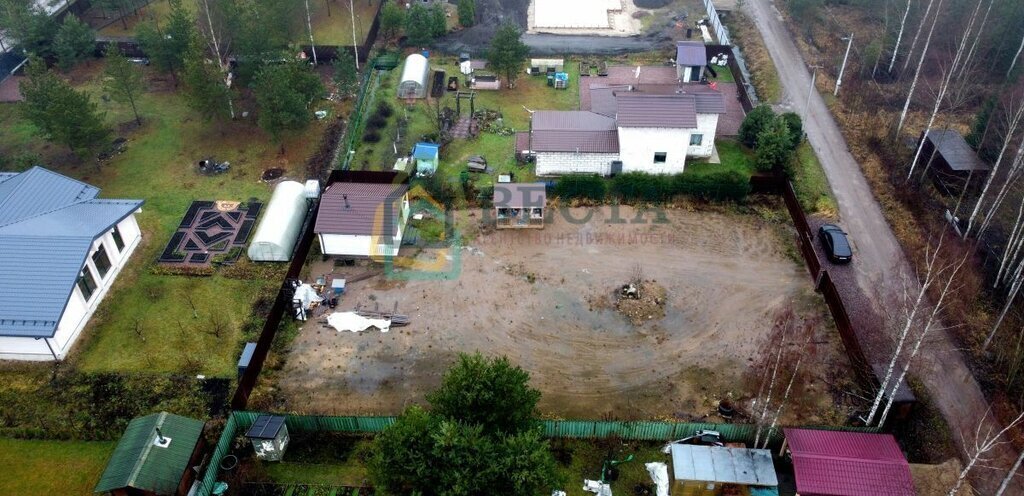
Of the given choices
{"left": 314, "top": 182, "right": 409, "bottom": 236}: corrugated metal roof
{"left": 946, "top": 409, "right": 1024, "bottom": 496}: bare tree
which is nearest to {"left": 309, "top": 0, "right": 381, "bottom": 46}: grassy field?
{"left": 314, "top": 182, "right": 409, "bottom": 236}: corrugated metal roof

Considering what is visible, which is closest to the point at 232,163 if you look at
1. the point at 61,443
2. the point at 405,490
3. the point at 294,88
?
the point at 294,88

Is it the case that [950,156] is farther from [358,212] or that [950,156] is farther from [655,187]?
[358,212]

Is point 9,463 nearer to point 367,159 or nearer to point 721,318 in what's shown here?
point 367,159

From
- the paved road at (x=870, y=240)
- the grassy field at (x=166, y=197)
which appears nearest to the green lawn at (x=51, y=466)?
the grassy field at (x=166, y=197)

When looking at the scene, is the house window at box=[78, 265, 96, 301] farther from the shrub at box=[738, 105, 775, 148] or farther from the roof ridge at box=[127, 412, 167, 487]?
the shrub at box=[738, 105, 775, 148]

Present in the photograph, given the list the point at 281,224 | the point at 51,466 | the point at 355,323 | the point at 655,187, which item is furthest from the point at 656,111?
the point at 51,466

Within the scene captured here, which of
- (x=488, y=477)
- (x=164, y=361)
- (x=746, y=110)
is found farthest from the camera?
(x=746, y=110)

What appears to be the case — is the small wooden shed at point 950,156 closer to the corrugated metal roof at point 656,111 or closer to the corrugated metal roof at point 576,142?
the corrugated metal roof at point 656,111
